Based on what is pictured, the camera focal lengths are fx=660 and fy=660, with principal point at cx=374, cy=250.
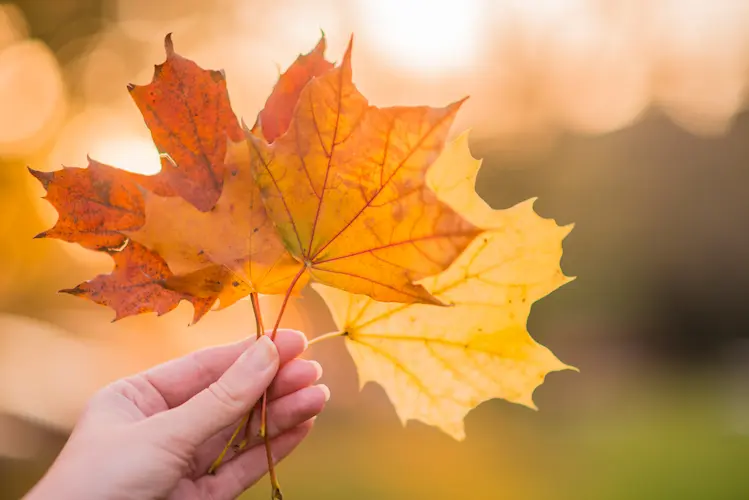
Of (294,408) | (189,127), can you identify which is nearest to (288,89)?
(189,127)

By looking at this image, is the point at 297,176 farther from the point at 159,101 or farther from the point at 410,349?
the point at 410,349

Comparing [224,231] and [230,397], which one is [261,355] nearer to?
[230,397]

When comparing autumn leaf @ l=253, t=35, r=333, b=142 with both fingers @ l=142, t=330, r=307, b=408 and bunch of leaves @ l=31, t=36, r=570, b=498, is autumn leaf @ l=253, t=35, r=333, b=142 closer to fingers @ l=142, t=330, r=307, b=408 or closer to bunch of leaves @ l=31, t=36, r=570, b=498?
bunch of leaves @ l=31, t=36, r=570, b=498

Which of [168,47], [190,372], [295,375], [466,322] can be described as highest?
[168,47]

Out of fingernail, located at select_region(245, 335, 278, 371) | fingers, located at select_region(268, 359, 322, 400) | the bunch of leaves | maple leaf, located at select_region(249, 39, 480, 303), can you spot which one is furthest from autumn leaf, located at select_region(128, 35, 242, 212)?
fingers, located at select_region(268, 359, 322, 400)

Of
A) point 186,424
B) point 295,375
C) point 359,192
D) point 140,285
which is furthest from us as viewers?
point 295,375

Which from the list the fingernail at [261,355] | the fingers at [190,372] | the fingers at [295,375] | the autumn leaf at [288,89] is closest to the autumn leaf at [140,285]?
the fingernail at [261,355]
